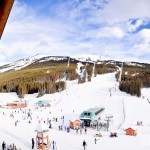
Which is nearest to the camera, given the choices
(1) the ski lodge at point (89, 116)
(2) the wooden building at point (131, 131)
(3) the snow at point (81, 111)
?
(3) the snow at point (81, 111)

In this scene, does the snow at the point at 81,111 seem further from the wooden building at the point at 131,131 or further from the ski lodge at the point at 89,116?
the ski lodge at the point at 89,116

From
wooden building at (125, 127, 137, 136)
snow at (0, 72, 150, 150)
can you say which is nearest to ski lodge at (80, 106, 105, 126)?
snow at (0, 72, 150, 150)

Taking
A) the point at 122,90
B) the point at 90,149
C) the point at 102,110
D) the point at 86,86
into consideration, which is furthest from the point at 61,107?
the point at 90,149

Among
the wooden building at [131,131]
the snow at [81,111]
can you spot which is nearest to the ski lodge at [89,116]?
the snow at [81,111]

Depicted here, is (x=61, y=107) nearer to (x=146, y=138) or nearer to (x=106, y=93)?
(x=106, y=93)

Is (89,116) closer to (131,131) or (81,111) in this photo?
(131,131)

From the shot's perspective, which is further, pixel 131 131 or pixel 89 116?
pixel 89 116

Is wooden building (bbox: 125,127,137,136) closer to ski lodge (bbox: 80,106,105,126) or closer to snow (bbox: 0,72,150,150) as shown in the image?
snow (bbox: 0,72,150,150)

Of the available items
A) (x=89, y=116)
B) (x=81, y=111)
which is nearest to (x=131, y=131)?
(x=89, y=116)
